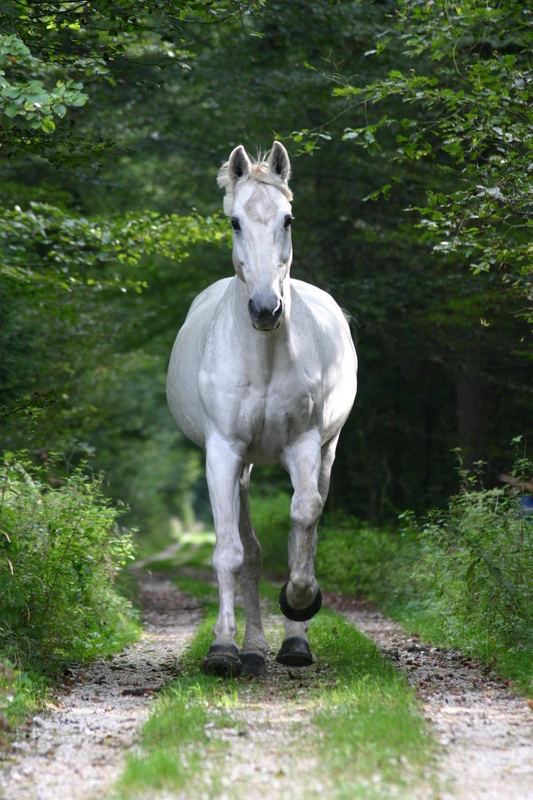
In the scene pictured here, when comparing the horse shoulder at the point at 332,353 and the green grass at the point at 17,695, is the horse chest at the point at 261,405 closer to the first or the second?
the horse shoulder at the point at 332,353

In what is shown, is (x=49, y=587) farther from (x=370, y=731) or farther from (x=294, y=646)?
(x=370, y=731)

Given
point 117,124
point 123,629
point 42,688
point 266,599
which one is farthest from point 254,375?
point 117,124

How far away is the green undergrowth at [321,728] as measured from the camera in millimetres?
4531

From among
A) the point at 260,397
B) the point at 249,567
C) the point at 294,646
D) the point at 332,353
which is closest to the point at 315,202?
the point at 332,353

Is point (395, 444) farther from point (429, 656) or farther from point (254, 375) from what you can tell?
point (254, 375)

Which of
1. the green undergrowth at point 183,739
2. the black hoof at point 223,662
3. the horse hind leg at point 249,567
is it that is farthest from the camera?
the horse hind leg at point 249,567

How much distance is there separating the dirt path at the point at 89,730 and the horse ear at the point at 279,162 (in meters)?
3.53

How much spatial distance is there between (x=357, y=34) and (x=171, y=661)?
10927mm

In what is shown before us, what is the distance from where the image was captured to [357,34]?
652 inches

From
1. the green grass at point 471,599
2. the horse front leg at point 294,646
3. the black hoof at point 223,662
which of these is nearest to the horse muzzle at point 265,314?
the horse front leg at point 294,646

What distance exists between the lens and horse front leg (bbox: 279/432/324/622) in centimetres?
741

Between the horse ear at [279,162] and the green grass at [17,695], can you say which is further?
the horse ear at [279,162]

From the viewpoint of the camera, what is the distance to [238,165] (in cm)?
740

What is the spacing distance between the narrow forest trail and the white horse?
49 centimetres
